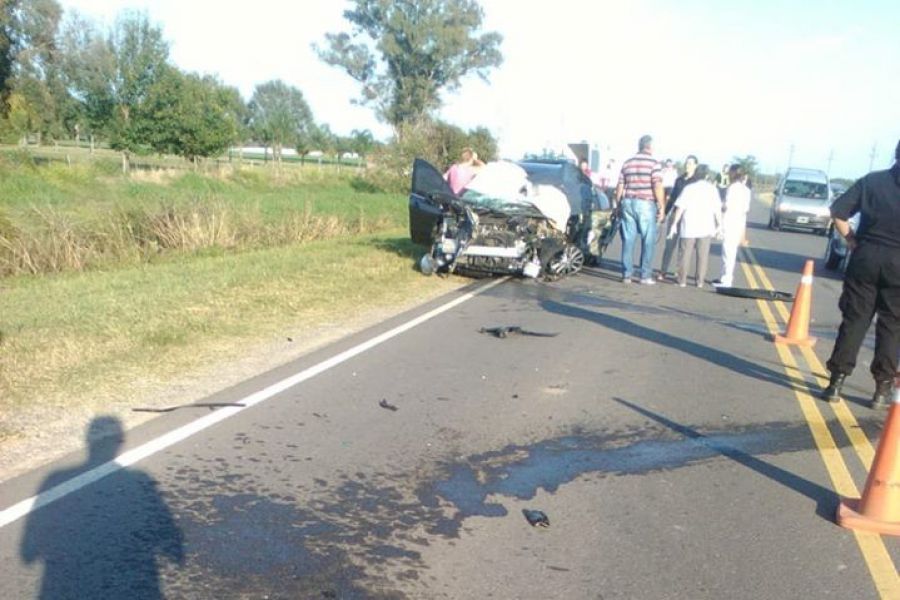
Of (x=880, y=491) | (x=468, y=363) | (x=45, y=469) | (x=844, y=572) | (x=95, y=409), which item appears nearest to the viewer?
(x=844, y=572)

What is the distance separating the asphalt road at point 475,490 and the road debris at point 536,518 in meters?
0.05

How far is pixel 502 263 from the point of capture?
13.9m

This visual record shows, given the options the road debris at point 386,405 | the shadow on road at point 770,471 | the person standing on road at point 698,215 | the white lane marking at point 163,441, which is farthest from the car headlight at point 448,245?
the shadow on road at point 770,471

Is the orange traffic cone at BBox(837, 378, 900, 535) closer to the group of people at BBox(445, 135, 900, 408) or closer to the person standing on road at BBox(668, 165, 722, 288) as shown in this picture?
the group of people at BBox(445, 135, 900, 408)

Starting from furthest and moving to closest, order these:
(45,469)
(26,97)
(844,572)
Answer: (26,97) < (45,469) < (844,572)

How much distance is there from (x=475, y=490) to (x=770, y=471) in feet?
6.24

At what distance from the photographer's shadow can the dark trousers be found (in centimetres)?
525

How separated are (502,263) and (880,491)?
9.39 meters

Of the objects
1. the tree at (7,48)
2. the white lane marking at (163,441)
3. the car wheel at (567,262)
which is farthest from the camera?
the tree at (7,48)

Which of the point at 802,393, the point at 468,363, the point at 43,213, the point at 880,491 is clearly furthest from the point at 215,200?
the point at 880,491

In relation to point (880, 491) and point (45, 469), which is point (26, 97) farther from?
point (880, 491)

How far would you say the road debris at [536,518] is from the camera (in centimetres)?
470

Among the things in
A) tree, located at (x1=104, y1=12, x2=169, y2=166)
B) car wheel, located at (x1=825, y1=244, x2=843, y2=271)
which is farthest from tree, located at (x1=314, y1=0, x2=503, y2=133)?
car wheel, located at (x1=825, y1=244, x2=843, y2=271)

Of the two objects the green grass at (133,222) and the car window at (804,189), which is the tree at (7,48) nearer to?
the green grass at (133,222)
